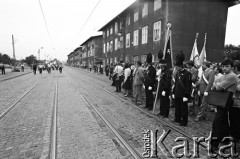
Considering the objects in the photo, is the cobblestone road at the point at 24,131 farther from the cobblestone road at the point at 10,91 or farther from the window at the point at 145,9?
the window at the point at 145,9

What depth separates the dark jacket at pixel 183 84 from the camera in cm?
550

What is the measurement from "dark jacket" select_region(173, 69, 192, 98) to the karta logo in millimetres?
1460

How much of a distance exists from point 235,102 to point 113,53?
3016 cm

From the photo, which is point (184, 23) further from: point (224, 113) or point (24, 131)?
point (24, 131)

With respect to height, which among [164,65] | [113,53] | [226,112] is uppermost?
[113,53]

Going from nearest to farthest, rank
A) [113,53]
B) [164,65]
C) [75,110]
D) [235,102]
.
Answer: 1. [235,102]
2. [164,65]
3. [75,110]
4. [113,53]

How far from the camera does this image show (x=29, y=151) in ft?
12.5

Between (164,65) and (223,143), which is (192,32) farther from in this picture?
(223,143)

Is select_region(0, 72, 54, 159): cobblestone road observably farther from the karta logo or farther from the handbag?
the handbag

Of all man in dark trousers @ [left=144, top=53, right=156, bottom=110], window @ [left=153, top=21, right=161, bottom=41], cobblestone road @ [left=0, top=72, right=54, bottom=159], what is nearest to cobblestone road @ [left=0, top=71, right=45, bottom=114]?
cobblestone road @ [left=0, top=72, right=54, bottom=159]

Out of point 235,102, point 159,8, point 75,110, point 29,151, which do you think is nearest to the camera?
point 29,151

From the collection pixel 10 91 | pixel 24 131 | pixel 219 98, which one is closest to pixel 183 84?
pixel 219 98

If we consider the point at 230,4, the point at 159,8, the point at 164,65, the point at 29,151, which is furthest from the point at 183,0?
the point at 29,151

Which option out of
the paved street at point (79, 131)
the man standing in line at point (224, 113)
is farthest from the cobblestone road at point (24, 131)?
the man standing in line at point (224, 113)
